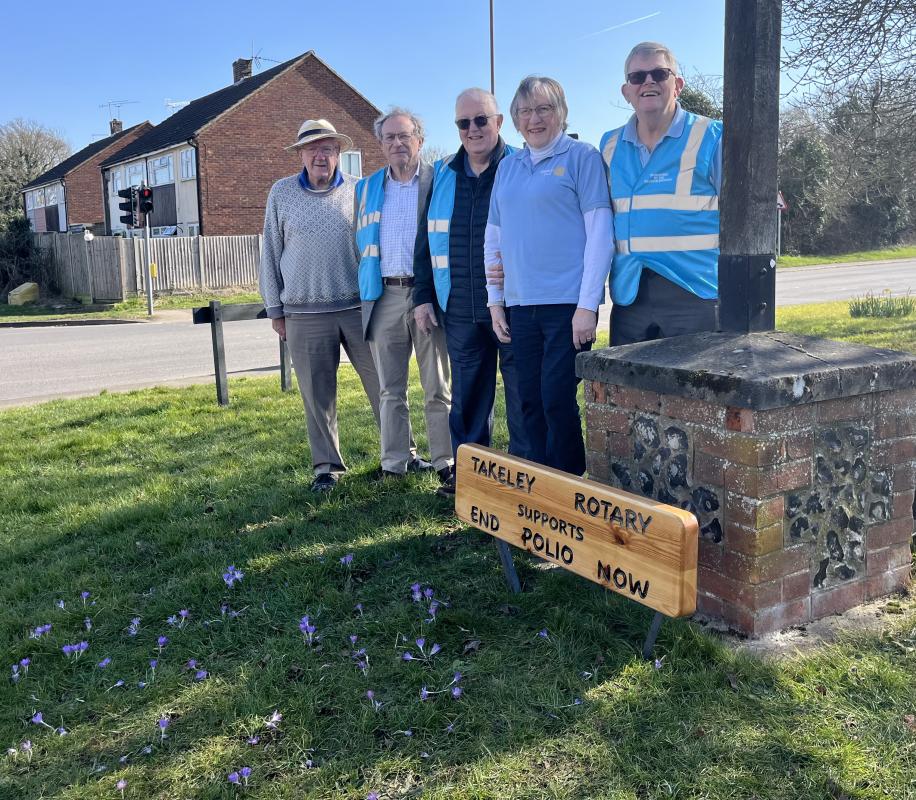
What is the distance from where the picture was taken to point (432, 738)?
8.90ft

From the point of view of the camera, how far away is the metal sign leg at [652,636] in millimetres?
3004

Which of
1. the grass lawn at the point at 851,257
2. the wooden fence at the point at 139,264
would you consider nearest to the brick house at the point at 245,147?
the wooden fence at the point at 139,264

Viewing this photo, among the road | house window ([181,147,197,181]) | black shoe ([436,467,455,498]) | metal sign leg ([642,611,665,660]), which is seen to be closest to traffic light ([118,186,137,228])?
the road

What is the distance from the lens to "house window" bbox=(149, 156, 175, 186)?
3438 cm

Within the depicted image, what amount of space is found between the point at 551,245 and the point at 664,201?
1.77ft

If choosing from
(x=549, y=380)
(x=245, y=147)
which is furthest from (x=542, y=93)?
(x=245, y=147)

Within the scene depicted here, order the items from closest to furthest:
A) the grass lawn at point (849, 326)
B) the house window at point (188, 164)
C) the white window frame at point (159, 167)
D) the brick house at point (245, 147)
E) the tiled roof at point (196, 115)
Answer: the grass lawn at point (849, 326) → the brick house at point (245, 147) → the house window at point (188, 164) → the tiled roof at point (196, 115) → the white window frame at point (159, 167)

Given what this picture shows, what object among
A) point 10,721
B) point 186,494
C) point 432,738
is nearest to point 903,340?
point 186,494

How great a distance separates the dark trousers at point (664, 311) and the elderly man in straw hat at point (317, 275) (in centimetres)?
201

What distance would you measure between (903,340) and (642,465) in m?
8.83

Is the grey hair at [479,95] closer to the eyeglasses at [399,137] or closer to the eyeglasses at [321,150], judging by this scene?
the eyeglasses at [399,137]

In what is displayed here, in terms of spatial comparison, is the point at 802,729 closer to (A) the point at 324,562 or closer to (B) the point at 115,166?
(A) the point at 324,562

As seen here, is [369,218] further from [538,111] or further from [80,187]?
[80,187]

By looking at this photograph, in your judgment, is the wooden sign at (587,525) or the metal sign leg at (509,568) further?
the metal sign leg at (509,568)
